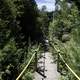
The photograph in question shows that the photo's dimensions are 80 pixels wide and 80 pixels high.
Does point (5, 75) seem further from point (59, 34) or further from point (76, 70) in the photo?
point (59, 34)

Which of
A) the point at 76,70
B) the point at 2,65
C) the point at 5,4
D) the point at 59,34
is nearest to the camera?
the point at 76,70

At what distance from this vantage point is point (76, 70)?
7973mm

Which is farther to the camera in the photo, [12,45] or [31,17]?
[31,17]

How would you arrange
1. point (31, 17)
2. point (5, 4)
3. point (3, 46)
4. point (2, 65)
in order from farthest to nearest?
point (31, 17)
point (5, 4)
point (3, 46)
point (2, 65)

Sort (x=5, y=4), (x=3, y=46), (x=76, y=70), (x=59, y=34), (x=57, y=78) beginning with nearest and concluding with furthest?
1. (x=76, y=70)
2. (x=57, y=78)
3. (x=3, y=46)
4. (x=5, y=4)
5. (x=59, y=34)

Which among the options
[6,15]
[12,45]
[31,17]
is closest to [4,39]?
[12,45]

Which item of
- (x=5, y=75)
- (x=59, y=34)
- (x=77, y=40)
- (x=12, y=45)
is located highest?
(x=77, y=40)

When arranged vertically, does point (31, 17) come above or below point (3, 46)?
below

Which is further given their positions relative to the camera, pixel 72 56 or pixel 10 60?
pixel 10 60

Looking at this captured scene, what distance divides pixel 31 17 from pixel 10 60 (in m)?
25.2

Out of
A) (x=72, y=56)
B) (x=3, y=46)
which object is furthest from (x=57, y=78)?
(x=3, y=46)

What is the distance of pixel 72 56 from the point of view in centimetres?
851

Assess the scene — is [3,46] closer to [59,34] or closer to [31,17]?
[59,34]

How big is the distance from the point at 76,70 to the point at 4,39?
13.6 feet
